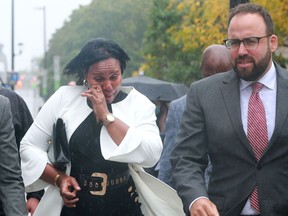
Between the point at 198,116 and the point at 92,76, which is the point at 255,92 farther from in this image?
the point at 92,76

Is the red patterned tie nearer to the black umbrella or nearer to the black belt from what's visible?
the black belt

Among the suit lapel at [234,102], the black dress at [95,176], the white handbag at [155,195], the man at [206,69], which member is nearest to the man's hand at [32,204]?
the black dress at [95,176]

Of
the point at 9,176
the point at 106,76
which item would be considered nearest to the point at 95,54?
the point at 106,76

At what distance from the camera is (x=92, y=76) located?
5270mm

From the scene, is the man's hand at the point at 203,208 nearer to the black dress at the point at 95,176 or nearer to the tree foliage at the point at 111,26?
the black dress at the point at 95,176

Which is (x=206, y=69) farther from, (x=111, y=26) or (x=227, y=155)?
(x=111, y=26)

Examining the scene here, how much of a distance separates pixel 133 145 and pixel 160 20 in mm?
36931

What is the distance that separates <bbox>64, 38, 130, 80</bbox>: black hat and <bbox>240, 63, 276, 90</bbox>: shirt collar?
1.08m

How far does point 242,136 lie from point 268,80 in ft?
1.17

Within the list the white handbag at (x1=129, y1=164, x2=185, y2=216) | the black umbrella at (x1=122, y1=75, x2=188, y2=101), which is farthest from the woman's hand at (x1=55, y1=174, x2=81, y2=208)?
the black umbrella at (x1=122, y1=75, x2=188, y2=101)

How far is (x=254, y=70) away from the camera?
433 centimetres

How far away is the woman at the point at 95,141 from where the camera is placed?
512 cm

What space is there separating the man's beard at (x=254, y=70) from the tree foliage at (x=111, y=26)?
7287 cm

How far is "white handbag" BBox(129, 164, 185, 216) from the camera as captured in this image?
5.26 metres
